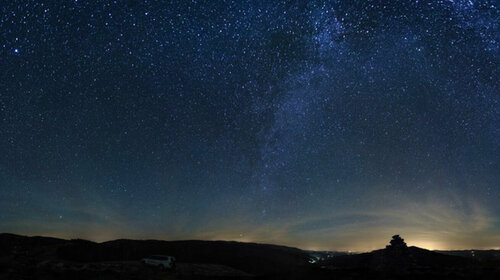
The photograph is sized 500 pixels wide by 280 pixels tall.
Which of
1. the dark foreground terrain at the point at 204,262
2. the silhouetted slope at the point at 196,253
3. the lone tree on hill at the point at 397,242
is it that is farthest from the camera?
the silhouetted slope at the point at 196,253

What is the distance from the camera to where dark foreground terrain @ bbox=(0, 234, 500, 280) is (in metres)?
21.5

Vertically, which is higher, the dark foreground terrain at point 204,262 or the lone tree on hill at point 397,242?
the lone tree on hill at point 397,242

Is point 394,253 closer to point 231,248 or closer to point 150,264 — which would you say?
point 150,264

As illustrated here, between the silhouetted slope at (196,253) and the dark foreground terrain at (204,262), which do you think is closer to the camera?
the dark foreground terrain at (204,262)

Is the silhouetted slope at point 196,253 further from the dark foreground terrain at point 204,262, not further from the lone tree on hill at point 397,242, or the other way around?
the lone tree on hill at point 397,242

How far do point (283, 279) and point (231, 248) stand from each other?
2225 cm

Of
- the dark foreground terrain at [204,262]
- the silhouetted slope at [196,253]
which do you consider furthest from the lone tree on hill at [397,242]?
the silhouetted slope at [196,253]

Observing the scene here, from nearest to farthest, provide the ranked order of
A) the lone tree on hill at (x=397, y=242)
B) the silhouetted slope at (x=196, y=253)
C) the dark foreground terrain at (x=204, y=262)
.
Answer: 1. the dark foreground terrain at (x=204, y=262)
2. the lone tree on hill at (x=397, y=242)
3. the silhouetted slope at (x=196, y=253)

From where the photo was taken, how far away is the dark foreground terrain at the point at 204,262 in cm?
2150

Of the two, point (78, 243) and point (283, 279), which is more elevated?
point (78, 243)

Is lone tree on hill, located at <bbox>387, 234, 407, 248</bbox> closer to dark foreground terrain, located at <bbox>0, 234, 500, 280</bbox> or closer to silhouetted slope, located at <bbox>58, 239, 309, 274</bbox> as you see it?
dark foreground terrain, located at <bbox>0, 234, 500, 280</bbox>

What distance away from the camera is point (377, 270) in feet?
79.2

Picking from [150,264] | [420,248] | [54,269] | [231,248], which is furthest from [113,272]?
[420,248]

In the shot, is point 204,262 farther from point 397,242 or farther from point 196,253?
point 397,242
